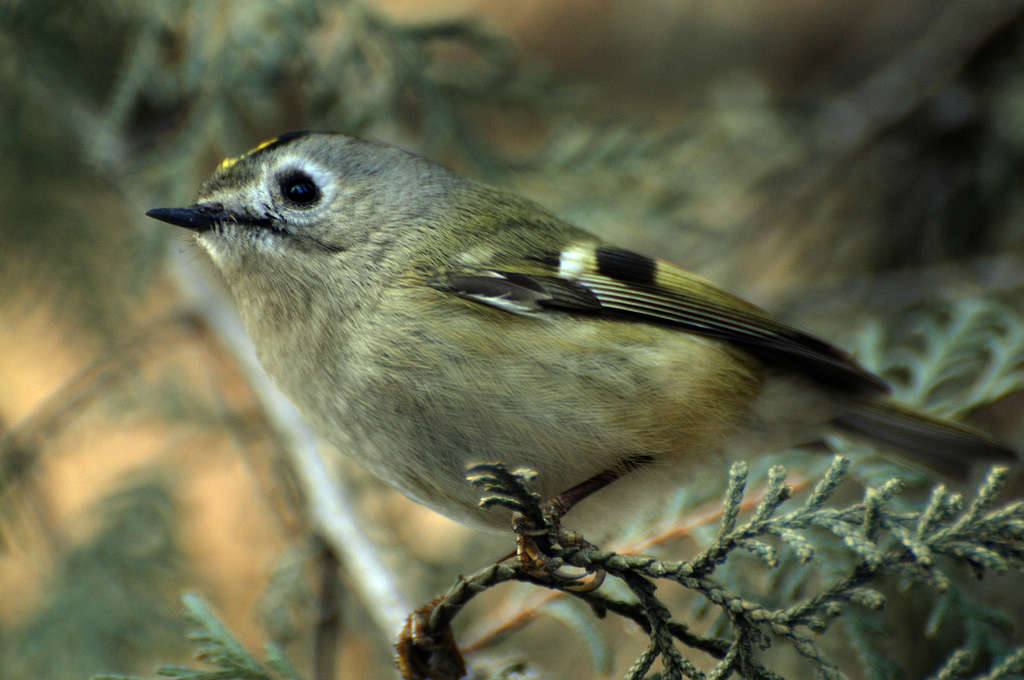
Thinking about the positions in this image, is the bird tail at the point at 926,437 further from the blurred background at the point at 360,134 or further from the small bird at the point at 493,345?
the blurred background at the point at 360,134

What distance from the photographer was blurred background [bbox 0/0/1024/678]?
83.7 inches

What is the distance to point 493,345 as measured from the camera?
1466mm

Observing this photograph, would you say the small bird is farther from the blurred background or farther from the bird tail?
the blurred background

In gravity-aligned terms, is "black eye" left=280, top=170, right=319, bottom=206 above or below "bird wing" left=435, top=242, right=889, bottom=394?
above

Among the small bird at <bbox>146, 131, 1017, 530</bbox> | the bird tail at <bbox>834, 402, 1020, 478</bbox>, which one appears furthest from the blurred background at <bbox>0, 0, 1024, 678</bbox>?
the small bird at <bbox>146, 131, 1017, 530</bbox>

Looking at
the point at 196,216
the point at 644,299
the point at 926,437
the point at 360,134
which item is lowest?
the point at 926,437

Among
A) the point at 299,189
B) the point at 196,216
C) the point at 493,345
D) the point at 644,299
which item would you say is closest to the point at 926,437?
the point at 644,299

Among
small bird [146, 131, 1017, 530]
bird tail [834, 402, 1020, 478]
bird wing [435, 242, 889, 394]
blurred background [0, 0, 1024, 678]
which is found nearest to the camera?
small bird [146, 131, 1017, 530]

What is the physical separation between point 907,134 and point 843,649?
145cm

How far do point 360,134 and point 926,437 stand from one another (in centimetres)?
153

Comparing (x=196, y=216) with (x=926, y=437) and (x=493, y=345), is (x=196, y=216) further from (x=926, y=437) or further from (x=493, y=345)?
(x=926, y=437)

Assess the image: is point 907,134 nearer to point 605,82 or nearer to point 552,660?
point 552,660

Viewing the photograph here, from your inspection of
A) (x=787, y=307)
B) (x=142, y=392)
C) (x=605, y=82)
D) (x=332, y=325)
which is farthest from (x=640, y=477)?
(x=605, y=82)

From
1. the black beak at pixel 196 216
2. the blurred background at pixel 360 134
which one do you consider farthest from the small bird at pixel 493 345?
the blurred background at pixel 360 134
